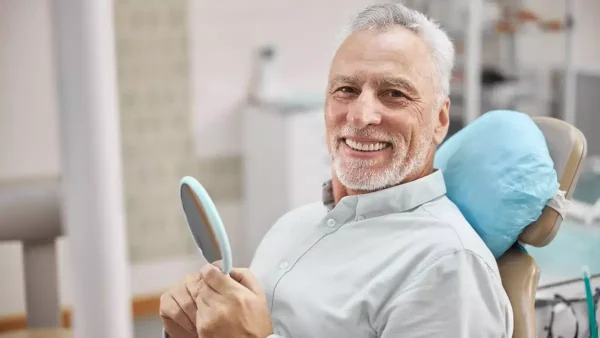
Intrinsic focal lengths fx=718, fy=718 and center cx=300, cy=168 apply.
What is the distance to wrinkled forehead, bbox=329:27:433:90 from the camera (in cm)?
126

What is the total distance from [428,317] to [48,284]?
2.65 feet

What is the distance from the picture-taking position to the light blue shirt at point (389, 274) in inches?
42.6

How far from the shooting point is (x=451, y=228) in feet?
3.88

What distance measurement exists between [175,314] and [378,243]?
14.6 inches

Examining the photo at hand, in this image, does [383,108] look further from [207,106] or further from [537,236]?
[207,106]

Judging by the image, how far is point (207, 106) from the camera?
3.56 m

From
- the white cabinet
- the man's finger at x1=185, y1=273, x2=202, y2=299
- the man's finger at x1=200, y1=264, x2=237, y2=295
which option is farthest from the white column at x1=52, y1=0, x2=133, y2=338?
the white cabinet

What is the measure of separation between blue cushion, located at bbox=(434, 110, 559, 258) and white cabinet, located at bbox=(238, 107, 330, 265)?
5.93 feet

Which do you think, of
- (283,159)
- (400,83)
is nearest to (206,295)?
(400,83)

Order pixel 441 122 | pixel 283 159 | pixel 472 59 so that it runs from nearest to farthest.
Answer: pixel 441 122, pixel 283 159, pixel 472 59

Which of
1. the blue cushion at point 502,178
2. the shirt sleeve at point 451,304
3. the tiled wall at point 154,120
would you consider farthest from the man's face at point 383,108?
the tiled wall at point 154,120

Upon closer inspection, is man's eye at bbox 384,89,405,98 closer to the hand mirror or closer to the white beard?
the white beard

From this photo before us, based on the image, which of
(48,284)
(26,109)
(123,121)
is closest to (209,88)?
(123,121)

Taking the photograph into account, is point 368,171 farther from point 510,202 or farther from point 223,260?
point 223,260
